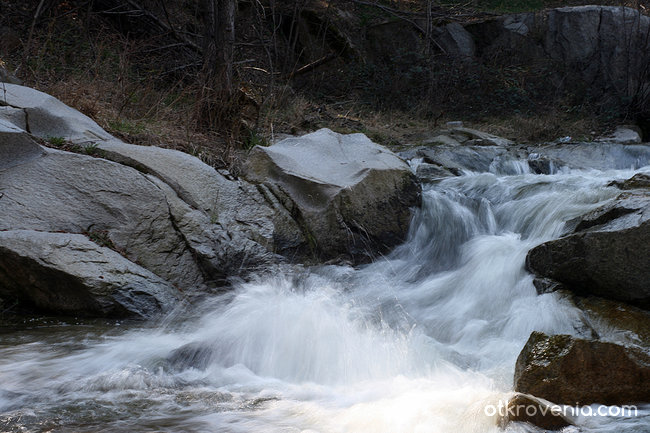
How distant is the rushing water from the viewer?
2914 mm

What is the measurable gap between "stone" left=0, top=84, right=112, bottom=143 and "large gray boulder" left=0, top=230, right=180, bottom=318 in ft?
5.14

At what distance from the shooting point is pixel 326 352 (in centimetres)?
388

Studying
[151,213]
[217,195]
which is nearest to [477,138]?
[217,195]

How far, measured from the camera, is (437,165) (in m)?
8.52

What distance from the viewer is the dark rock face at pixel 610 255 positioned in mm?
3994

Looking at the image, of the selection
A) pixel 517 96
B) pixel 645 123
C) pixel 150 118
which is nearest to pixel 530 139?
pixel 517 96

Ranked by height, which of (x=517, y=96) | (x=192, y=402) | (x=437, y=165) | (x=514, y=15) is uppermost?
(x=514, y=15)

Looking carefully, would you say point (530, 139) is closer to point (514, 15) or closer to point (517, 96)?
point (517, 96)

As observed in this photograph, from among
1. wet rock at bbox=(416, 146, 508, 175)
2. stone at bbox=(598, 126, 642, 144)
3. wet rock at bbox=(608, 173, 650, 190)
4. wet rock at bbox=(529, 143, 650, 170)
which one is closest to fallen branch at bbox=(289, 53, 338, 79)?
wet rock at bbox=(416, 146, 508, 175)

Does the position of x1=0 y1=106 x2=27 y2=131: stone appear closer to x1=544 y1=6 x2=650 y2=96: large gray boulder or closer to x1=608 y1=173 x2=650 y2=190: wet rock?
x1=608 y1=173 x2=650 y2=190: wet rock

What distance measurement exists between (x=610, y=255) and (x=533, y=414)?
1.81m

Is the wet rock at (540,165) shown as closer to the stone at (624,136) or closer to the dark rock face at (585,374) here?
the stone at (624,136)

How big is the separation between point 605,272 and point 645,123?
9987 millimetres

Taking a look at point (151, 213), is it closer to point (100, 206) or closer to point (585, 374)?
point (100, 206)
